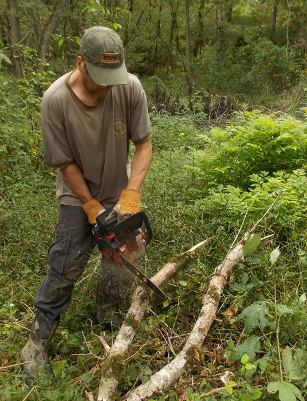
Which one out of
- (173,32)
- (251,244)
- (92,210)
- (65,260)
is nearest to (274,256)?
(251,244)

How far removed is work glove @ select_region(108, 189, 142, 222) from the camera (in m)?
2.53

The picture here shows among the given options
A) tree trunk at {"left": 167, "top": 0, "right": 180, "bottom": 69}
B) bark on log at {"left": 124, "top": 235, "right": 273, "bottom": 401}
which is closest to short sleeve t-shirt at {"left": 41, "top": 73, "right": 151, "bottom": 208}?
bark on log at {"left": 124, "top": 235, "right": 273, "bottom": 401}

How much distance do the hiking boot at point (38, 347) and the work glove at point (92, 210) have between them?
78cm

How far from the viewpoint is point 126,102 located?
2.57m

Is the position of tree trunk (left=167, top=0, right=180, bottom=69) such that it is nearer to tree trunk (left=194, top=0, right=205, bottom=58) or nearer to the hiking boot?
tree trunk (left=194, top=0, right=205, bottom=58)

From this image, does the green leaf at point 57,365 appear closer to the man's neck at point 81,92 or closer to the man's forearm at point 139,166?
the man's forearm at point 139,166

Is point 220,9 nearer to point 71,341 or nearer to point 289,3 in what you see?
point 289,3

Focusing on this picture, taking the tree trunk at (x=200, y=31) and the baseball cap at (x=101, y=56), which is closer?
the baseball cap at (x=101, y=56)

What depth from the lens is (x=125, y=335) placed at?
2.32 m

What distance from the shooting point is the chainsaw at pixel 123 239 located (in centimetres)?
244

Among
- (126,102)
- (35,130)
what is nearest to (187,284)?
(126,102)

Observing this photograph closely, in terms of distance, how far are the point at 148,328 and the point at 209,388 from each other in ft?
2.11

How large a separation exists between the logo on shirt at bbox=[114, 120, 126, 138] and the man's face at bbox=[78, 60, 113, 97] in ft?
0.86

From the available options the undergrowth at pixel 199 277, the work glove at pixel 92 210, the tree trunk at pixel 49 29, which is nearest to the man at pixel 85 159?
the work glove at pixel 92 210
